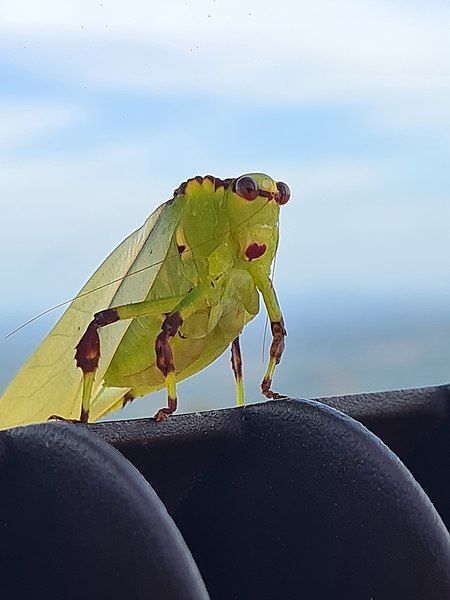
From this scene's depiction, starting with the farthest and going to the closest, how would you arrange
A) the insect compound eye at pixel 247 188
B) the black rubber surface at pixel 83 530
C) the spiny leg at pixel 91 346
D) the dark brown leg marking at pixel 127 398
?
the dark brown leg marking at pixel 127 398 < the insect compound eye at pixel 247 188 < the spiny leg at pixel 91 346 < the black rubber surface at pixel 83 530

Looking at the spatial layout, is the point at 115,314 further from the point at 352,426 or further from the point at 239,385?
the point at 352,426

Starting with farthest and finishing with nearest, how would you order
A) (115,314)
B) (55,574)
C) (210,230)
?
(210,230), (115,314), (55,574)

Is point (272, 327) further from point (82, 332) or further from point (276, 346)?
point (82, 332)

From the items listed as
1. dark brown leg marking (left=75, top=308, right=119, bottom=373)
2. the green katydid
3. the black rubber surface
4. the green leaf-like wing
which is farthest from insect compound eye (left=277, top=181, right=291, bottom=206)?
the black rubber surface

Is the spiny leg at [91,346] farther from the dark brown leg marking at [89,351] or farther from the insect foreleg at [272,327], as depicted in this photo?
the insect foreleg at [272,327]

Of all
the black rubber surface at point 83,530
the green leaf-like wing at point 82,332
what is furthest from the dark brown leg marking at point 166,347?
the black rubber surface at point 83,530

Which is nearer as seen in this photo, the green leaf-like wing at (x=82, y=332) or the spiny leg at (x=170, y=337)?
the spiny leg at (x=170, y=337)

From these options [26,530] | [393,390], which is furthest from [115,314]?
[26,530]
